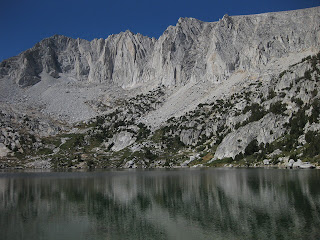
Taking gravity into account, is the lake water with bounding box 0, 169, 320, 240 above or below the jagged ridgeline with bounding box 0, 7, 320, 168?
below

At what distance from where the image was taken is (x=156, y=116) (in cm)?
18288

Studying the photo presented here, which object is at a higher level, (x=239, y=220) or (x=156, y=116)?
(x=156, y=116)

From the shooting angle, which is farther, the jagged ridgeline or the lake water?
the jagged ridgeline

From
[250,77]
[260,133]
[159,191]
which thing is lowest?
[159,191]

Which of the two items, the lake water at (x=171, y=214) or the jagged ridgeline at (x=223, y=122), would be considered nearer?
the lake water at (x=171, y=214)

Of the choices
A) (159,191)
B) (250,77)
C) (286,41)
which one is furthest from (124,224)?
(286,41)

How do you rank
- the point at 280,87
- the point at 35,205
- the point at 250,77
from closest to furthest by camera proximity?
the point at 35,205
the point at 280,87
the point at 250,77

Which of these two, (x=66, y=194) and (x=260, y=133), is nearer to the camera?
(x=66, y=194)

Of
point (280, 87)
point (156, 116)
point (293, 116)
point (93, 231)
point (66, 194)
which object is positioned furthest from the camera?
point (156, 116)

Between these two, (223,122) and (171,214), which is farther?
(223,122)

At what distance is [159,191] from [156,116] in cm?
13826

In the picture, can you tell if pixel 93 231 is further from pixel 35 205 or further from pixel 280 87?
pixel 280 87

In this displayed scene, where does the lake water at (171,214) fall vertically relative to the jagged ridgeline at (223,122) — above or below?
below

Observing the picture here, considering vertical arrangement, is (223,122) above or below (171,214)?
above
